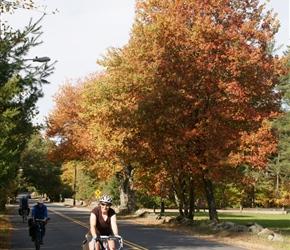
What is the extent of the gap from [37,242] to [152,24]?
48.1 ft

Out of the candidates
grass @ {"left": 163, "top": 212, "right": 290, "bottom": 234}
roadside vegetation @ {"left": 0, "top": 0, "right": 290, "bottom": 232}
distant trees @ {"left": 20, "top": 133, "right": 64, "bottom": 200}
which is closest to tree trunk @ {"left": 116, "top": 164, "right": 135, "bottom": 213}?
grass @ {"left": 163, "top": 212, "right": 290, "bottom": 234}

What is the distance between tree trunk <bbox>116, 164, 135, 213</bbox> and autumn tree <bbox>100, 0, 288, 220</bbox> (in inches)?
687

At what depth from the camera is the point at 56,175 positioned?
91.6 meters

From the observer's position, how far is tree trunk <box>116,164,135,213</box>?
46.8 meters

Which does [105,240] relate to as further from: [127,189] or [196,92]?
[127,189]

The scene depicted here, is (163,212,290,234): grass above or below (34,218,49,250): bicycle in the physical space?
below

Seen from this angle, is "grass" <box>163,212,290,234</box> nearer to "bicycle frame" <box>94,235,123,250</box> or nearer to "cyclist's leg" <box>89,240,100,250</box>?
"bicycle frame" <box>94,235,123,250</box>

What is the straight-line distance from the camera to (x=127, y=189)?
50.5 m

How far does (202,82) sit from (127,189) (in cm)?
2502

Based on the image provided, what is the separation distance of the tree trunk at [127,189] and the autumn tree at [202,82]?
17445mm

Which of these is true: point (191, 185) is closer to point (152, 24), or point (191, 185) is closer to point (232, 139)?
point (232, 139)

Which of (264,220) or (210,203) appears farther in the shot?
(264,220)

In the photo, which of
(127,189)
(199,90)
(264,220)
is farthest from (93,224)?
(127,189)

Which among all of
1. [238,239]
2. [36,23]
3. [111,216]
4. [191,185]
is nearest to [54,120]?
[191,185]
